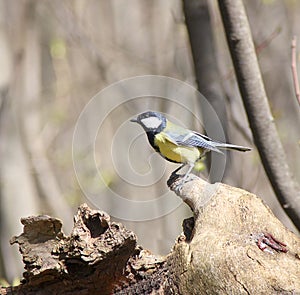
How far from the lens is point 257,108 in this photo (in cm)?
259

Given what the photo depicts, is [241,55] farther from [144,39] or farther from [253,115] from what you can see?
[144,39]

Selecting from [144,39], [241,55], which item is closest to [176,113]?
[241,55]

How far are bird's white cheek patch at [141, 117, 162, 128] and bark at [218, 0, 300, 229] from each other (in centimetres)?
42

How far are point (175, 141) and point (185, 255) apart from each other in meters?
0.61

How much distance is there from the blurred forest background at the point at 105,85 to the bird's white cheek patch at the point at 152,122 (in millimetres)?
681

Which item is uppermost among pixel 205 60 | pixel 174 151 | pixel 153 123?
pixel 205 60

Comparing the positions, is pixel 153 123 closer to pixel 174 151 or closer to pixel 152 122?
pixel 152 122

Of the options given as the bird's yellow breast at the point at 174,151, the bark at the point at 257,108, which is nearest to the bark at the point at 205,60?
the bark at the point at 257,108

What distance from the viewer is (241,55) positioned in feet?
8.59

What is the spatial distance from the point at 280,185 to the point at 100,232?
917 mm

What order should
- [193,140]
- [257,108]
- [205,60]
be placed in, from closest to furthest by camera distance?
[193,140] → [257,108] → [205,60]

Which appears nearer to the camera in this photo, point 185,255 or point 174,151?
point 185,255

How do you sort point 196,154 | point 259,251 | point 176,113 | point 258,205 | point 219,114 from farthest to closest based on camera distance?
point 176,113, point 219,114, point 196,154, point 258,205, point 259,251

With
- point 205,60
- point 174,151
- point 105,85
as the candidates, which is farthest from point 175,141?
point 105,85
